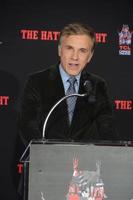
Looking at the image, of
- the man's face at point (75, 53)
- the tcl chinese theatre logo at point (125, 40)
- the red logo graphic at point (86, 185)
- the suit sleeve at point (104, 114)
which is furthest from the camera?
the tcl chinese theatre logo at point (125, 40)

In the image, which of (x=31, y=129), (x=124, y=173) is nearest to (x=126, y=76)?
(x=31, y=129)

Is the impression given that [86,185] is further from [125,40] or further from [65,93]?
[125,40]

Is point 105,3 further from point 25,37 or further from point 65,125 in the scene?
point 65,125

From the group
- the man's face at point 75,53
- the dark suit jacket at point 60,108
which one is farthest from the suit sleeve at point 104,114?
the man's face at point 75,53

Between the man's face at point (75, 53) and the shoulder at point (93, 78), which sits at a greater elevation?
the man's face at point (75, 53)

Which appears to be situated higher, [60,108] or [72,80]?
[72,80]

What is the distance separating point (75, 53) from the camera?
12.9 feet

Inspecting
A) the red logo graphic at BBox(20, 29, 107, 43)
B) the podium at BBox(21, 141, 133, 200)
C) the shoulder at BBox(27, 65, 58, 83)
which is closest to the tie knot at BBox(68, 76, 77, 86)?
the shoulder at BBox(27, 65, 58, 83)

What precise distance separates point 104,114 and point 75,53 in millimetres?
554

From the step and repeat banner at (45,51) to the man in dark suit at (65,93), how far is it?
18 centimetres

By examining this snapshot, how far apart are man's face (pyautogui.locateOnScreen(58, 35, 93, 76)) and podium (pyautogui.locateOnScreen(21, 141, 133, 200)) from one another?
172 cm

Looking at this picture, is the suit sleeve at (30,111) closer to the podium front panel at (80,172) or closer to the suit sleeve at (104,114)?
the suit sleeve at (104,114)

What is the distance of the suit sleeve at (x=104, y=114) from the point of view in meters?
3.49

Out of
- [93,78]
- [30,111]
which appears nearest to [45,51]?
[93,78]
